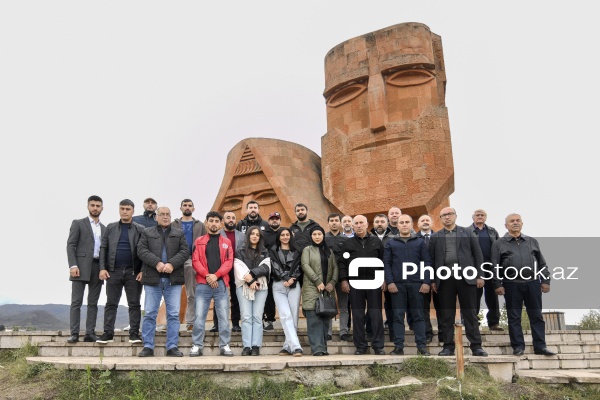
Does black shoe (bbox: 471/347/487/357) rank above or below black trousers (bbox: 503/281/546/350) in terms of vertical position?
below

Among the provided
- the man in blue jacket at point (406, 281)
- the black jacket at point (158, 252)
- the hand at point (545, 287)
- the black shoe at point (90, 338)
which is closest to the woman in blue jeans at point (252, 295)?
the black jacket at point (158, 252)

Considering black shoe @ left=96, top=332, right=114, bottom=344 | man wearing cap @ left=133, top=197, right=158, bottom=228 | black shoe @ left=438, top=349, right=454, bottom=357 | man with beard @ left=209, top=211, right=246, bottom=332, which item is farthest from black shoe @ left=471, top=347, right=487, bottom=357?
man wearing cap @ left=133, top=197, right=158, bottom=228

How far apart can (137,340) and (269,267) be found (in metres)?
1.64

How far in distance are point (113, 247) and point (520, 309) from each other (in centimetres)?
461

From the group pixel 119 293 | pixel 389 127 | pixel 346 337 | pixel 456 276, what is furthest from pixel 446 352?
pixel 389 127

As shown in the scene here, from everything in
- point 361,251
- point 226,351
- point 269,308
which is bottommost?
point 226,351

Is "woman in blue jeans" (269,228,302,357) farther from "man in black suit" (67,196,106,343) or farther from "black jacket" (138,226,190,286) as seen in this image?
"man in black suit" (67,196,106,343)

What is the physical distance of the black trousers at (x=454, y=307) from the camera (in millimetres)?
5609

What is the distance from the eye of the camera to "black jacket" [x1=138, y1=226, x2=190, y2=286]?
5.58 meters

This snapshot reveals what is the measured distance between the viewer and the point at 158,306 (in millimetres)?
5598

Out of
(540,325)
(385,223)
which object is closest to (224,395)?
(385,223)

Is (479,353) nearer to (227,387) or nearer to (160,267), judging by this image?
(227,387)

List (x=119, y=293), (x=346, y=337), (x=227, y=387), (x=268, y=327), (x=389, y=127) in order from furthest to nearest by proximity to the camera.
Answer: (x=389, y=127) < (x=268, y=327) < (x=346, y=337) < (x=119, y=293) < (x=227, y=387)

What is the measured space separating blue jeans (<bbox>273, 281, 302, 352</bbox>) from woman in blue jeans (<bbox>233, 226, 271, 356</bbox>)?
151mm
